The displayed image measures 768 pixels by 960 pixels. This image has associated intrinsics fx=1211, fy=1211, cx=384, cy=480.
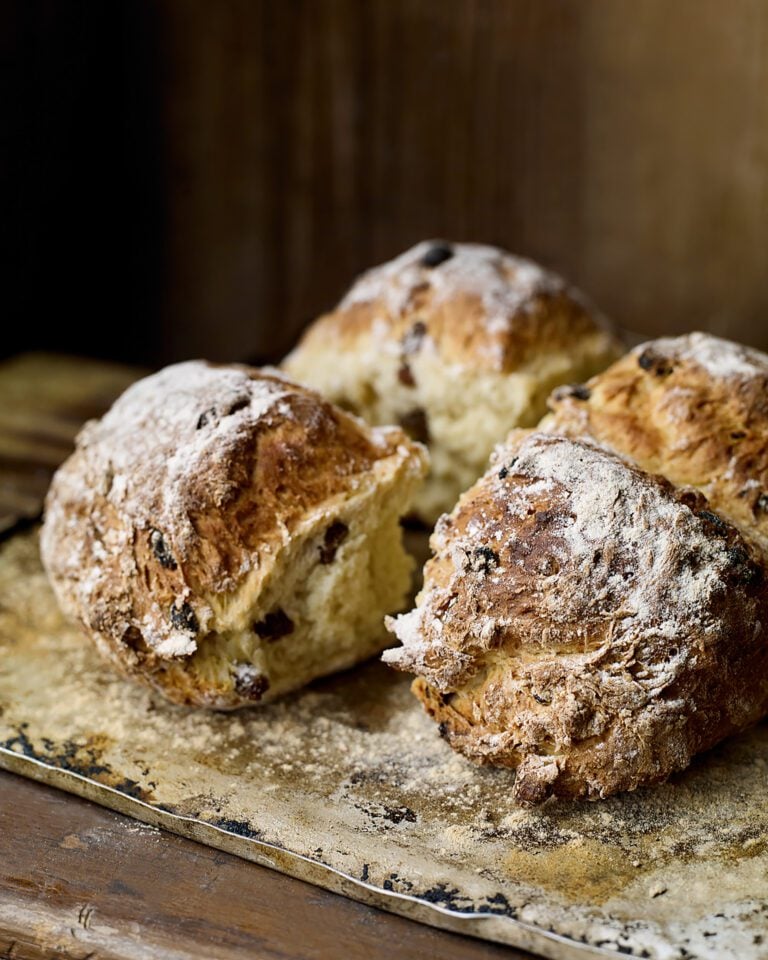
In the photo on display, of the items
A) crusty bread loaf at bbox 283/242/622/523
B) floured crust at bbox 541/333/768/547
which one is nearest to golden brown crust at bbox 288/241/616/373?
crusty bread loaf at bbox 283/242/622/523

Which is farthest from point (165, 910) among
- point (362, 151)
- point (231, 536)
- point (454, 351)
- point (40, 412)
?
point (362, 151)

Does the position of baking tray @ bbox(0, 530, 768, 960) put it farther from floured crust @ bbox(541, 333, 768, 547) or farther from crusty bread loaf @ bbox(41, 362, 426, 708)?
floured crust @ bbox(541, 333, 768, 547)

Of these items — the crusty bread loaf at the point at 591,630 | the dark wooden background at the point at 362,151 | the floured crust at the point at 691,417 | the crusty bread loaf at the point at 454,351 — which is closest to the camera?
the crusty bread loaf at the point at 591,630

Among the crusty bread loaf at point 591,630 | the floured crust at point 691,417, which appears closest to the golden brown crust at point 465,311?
the floured crust at point 691,417

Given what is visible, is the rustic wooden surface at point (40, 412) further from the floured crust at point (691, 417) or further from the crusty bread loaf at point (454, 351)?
the floured crust at point (691, 417)

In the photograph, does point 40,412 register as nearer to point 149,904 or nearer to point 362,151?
point 362,151

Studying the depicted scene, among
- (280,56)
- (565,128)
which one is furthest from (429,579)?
(280,56)
